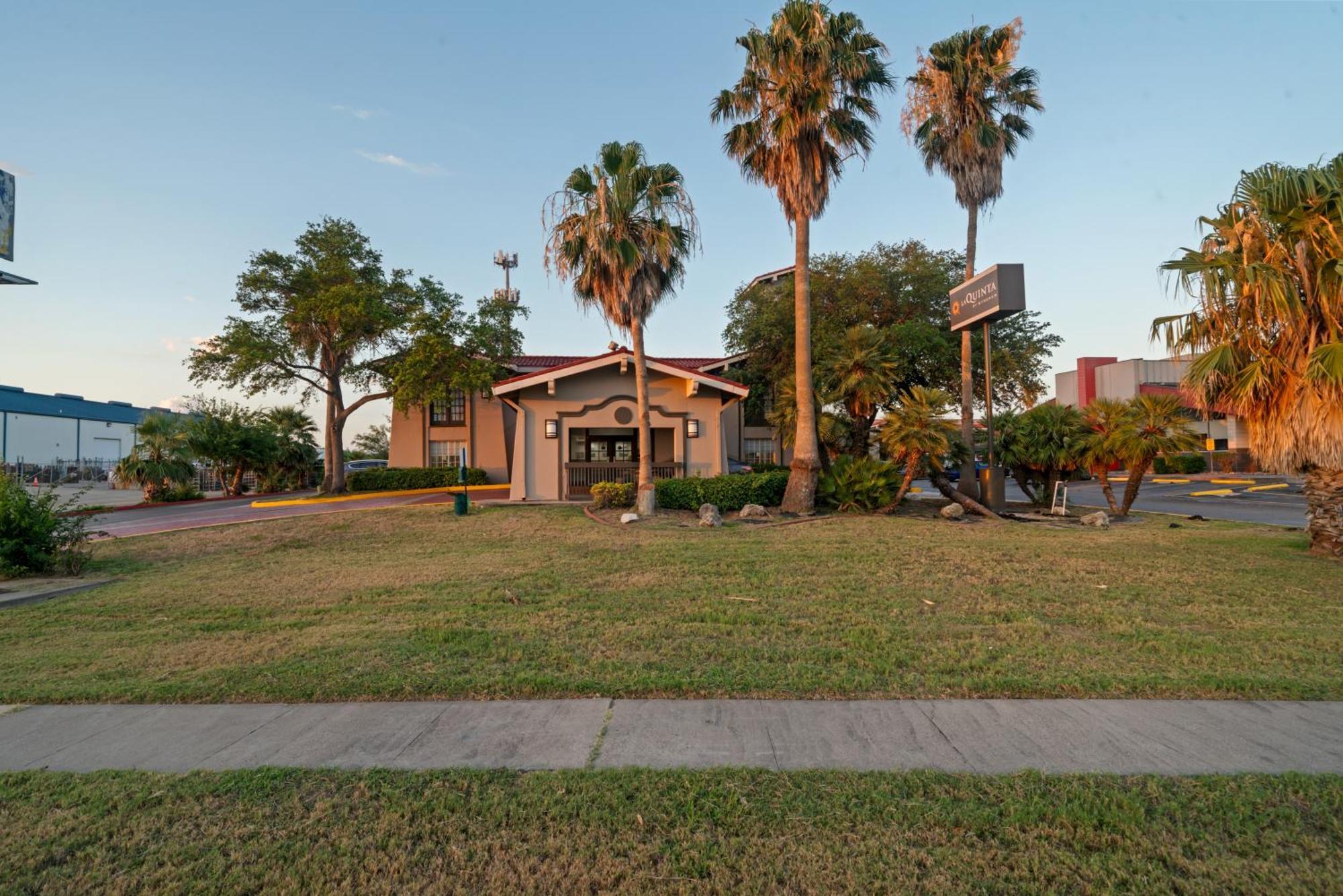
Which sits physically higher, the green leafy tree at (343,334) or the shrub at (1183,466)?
the green leafy tree at (343,334)

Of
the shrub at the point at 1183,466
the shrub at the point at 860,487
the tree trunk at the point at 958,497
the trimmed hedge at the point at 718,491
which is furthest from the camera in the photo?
the shrub at the point at 1183,466

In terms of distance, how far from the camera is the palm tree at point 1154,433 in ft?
53.6

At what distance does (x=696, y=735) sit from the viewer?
4.23 metres

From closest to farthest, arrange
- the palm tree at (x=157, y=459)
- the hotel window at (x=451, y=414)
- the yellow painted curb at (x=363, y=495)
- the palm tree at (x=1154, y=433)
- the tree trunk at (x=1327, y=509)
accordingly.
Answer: the tree trunk at (x=1327, y=509) → the palm tree at (x=1154, y=433) → the yellow painted curb at (x=363, y=495) → the palm tree at (x=157, y=459) → the hotel window at (x=451, y=414)

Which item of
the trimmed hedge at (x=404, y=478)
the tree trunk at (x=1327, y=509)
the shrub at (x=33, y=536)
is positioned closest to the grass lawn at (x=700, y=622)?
the tree trunk at (x=1327, y=509)

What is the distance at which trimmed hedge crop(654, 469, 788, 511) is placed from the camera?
1761 cm

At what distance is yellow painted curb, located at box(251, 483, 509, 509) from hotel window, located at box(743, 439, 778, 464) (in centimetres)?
1186

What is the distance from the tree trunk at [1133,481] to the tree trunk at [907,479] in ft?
18.2

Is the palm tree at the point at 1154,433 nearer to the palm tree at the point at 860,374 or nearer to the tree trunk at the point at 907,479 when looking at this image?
the tree trunk at the point at 907,479

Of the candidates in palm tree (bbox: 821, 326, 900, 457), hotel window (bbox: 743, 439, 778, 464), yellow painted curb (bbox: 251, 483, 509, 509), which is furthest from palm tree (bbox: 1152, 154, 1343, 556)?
yellow painted curb (bbox: 251, 483, 509, 509)

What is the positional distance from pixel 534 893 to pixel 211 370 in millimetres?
28843

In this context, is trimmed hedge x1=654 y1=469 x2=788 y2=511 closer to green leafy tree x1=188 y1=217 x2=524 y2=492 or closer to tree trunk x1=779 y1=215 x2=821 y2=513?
tree trunk x1=779 y1=215 x2=821 y2=513

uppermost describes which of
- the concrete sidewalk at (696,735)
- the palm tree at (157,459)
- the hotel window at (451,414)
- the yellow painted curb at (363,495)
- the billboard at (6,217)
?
the billboard at (6,217)

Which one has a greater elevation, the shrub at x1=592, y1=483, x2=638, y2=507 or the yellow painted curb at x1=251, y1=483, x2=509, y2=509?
the shrub at x1=592, y1=483, x2=638, y2=507
